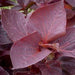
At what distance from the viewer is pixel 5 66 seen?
678mm

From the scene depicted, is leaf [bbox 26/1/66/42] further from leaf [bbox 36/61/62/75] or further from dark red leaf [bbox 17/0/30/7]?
dark red leaf [bbox 17/0/30/7]

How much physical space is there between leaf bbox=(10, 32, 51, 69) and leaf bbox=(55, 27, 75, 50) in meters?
0.07

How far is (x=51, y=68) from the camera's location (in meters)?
0.56

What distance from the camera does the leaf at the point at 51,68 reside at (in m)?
0.54

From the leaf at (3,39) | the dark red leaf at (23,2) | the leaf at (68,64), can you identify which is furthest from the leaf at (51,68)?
the dark red leaf at (23,2)

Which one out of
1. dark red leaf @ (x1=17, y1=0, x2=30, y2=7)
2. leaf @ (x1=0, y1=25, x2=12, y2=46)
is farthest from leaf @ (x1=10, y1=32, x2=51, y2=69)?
dark red leaf @ (x1=17, y1=0, x2=30, y2=7)

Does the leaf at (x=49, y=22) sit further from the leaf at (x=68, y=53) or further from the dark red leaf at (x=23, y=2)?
the dark red leaf at (x=23, y=2)

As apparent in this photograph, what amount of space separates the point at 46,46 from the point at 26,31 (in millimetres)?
73

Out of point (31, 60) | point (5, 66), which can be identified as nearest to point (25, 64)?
point (31, 60)

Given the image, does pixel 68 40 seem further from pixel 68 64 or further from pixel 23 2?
pixel 23 2

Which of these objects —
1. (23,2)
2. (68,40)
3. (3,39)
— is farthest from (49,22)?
(23,2)

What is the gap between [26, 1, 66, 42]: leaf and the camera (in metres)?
0.49

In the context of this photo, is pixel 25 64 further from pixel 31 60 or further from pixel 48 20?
pixel 48 20

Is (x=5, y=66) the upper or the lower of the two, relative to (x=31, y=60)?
lower
